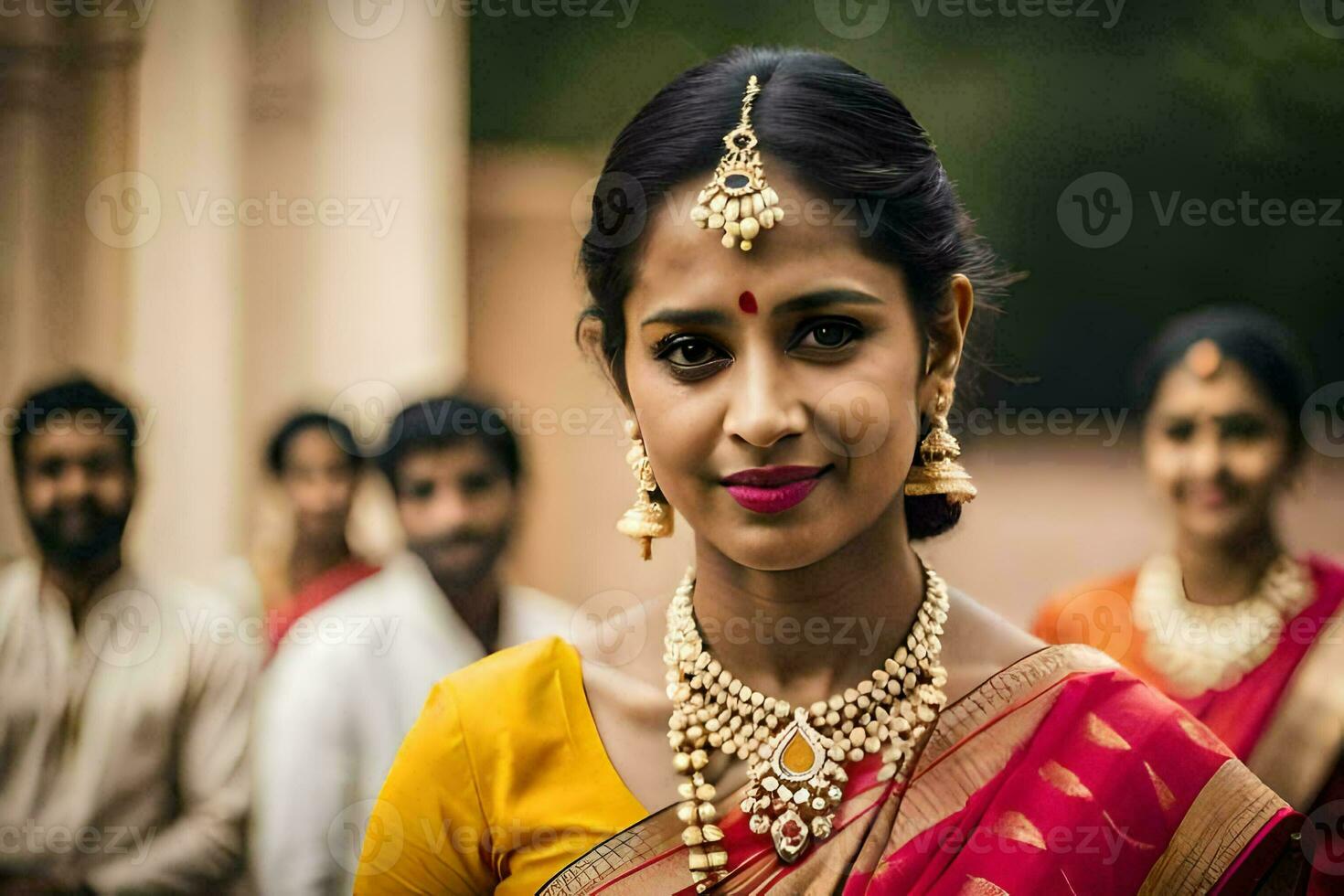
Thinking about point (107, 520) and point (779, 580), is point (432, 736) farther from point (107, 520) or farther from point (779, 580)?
point (107, 520)

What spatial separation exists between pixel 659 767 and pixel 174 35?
10.4ft

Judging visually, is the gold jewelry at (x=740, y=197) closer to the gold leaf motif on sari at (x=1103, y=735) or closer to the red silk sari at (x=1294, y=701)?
the gold leaf motif on sari at (x=1103, y=735)

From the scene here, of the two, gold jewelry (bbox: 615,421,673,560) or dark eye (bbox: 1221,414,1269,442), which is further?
dark eye (bbox: 1221,414,1269,442)

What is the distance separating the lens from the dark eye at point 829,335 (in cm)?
156

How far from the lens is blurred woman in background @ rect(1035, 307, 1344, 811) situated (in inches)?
110

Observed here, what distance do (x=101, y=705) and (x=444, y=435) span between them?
1114 millimetres

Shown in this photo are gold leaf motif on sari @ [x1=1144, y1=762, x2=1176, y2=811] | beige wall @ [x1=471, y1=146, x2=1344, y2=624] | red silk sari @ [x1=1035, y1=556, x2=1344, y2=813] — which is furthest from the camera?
beige wall @ [x1=471, y1=146, x2=1344, y2=624]

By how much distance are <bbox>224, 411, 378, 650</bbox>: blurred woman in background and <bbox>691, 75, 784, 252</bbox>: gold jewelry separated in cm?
227

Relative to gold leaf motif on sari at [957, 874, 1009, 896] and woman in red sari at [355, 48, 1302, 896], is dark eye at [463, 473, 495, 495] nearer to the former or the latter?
woman in red sari at [355, 48, 1302, 896]

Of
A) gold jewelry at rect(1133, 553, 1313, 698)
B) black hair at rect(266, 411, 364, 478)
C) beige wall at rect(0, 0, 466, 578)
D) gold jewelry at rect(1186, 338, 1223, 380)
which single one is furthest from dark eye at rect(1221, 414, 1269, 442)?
black hair at rect(266, 411, 364, 478)

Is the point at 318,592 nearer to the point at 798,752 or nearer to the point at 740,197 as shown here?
the point at 798,752

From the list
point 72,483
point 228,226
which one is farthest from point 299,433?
point 228,226

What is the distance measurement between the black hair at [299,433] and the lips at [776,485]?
94.4 inches

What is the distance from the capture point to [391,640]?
126 inches
